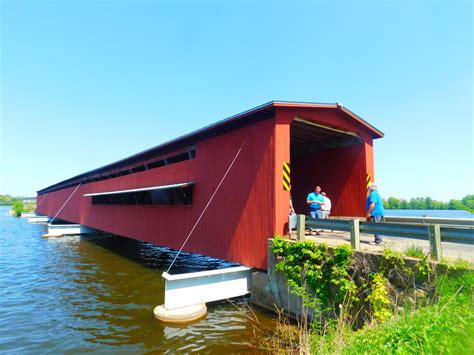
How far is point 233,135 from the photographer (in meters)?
8.71

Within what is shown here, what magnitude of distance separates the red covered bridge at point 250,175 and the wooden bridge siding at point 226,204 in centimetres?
3

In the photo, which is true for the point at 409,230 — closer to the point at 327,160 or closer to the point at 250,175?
the point at 250,175

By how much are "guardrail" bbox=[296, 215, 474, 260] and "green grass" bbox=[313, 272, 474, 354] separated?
59 centimetres

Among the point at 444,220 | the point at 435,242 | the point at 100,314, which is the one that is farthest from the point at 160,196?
the point at 444,220

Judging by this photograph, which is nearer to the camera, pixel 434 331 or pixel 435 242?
pixel 434 331

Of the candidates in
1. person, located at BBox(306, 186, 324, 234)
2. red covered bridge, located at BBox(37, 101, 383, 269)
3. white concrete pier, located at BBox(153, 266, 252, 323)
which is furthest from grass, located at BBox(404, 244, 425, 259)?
white concrete pier, located at BBox(153, 266, 252, 323)

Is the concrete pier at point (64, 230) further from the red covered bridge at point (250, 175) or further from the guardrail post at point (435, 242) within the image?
the guardrail post at point (435, 242)

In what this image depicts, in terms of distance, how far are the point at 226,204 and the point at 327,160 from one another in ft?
15.2

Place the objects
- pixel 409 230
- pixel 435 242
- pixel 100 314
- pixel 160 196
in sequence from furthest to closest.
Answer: pixel 160 196 → pixel 100 314 → pixel 409 230 → pixel 435 242

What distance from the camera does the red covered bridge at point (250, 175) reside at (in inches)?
292

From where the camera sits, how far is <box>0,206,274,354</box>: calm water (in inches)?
225

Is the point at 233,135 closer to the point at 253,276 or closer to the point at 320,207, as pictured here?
the point at 320,207

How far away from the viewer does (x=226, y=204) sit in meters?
8.62

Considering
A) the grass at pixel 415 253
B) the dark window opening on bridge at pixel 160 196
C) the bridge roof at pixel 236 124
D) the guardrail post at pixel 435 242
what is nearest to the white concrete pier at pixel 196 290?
the dark window opening on bridge at pixel 160 196
